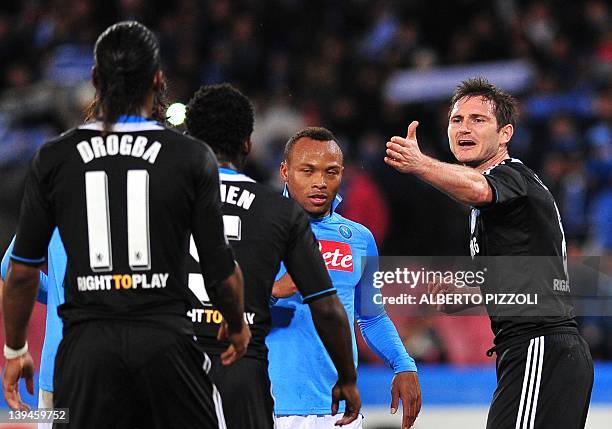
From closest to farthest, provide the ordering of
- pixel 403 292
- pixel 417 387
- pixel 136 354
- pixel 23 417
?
pixel 136 354, pixel 417 387, pixel 23 417, pixel 403 292

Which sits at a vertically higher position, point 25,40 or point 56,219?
point 25,40

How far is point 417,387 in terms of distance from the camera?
5.41m

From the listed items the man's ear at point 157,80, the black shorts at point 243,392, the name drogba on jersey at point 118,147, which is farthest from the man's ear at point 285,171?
the name drogba on jersey at point 118,147

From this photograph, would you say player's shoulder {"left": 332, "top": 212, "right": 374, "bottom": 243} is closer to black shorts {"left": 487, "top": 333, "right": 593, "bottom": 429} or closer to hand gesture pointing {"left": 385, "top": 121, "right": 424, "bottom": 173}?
hand gesture pointing {"left": 385, "top": 121, "right": 424, "bottom": 173}

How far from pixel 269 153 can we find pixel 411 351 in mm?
3890

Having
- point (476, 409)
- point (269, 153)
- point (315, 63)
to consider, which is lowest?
point (476, 409)

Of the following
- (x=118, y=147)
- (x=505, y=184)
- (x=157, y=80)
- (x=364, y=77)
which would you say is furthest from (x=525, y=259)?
(x=364, y=77)

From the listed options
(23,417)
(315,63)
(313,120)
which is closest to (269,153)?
(313,120)

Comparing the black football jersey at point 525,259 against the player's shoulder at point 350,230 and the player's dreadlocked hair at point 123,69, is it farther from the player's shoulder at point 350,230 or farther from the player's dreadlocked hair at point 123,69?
the player's dreadlocked hair at point 123,69

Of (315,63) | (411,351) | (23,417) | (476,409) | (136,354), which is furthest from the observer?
(315,63)

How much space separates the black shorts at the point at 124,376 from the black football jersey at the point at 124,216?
6cm

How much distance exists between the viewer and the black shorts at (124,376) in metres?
3.64

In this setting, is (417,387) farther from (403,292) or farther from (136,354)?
(136,354)

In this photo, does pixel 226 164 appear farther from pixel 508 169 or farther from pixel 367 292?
pixel 367 292
